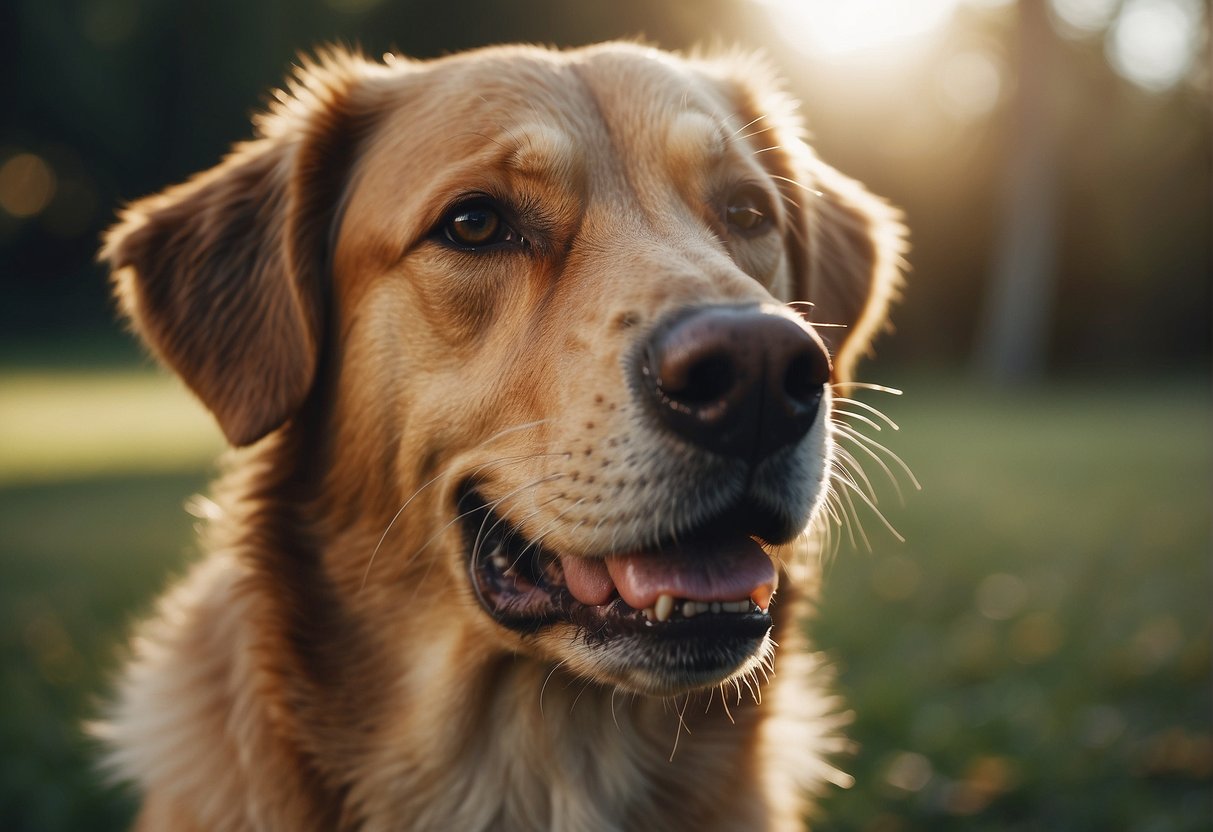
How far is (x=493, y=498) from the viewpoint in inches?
105

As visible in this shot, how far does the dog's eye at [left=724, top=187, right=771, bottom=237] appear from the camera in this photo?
318 cm

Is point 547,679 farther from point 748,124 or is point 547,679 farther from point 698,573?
point 748,124

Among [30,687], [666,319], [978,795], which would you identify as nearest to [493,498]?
[666,319]

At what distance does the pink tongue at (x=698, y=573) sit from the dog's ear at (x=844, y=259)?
1.26 m

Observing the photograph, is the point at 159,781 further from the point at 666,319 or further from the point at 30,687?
the point at 30,687

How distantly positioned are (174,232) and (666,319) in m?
1.70

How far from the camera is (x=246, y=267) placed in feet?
10.4

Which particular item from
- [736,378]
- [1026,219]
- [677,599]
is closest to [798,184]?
[736,378]

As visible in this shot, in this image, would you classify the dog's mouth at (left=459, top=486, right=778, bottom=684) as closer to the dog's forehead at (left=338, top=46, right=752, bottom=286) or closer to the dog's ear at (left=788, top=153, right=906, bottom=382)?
the dog's forehead at (left=338, top=46, right=752, bottom=286)

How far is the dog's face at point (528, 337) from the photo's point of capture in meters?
2.33

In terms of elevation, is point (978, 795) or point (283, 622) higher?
point (283, 622)

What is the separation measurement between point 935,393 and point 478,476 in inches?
809

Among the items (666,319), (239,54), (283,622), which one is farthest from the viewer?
(239,54)

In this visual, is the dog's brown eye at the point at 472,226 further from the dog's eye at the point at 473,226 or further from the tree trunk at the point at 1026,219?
the tree trunk at the point at 1026,219
